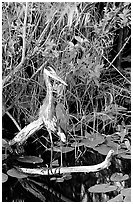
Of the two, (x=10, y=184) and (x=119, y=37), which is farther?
(x=119, y=37)

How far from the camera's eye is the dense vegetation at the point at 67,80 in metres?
1.39

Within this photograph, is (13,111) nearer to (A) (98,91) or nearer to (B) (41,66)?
(B) (41,66)

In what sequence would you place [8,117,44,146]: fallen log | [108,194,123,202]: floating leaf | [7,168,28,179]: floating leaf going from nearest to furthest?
[108,194,123,202]: floating leaf < [7,168,28,179]: floating leaf < [8,117,44,146]: fallen log

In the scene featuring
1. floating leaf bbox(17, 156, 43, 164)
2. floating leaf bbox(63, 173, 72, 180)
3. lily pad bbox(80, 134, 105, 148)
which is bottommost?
floating leaf bbox(63, 173, 72, 180)

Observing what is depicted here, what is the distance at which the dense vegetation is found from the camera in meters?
1.39

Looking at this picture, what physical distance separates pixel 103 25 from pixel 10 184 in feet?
2.14

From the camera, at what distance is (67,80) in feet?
5.16

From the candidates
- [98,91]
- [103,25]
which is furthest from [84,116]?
[103,25]

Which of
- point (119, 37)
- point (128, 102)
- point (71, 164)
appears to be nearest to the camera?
point (71, 164)

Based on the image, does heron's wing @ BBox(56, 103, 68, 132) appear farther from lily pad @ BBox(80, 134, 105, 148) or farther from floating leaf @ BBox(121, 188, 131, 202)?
floating leaf @ BBox(121, 188, 131, 202)

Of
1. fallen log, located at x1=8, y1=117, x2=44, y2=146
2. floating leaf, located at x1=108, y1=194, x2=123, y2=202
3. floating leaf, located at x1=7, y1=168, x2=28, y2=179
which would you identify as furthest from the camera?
fallen log, located at x1=8, y1=117, x2=44, y2=146

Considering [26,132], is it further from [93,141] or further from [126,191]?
[126,191]

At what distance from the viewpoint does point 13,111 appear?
1.56 metres

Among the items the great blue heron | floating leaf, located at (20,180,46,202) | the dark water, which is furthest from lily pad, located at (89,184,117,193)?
the great blue heron
